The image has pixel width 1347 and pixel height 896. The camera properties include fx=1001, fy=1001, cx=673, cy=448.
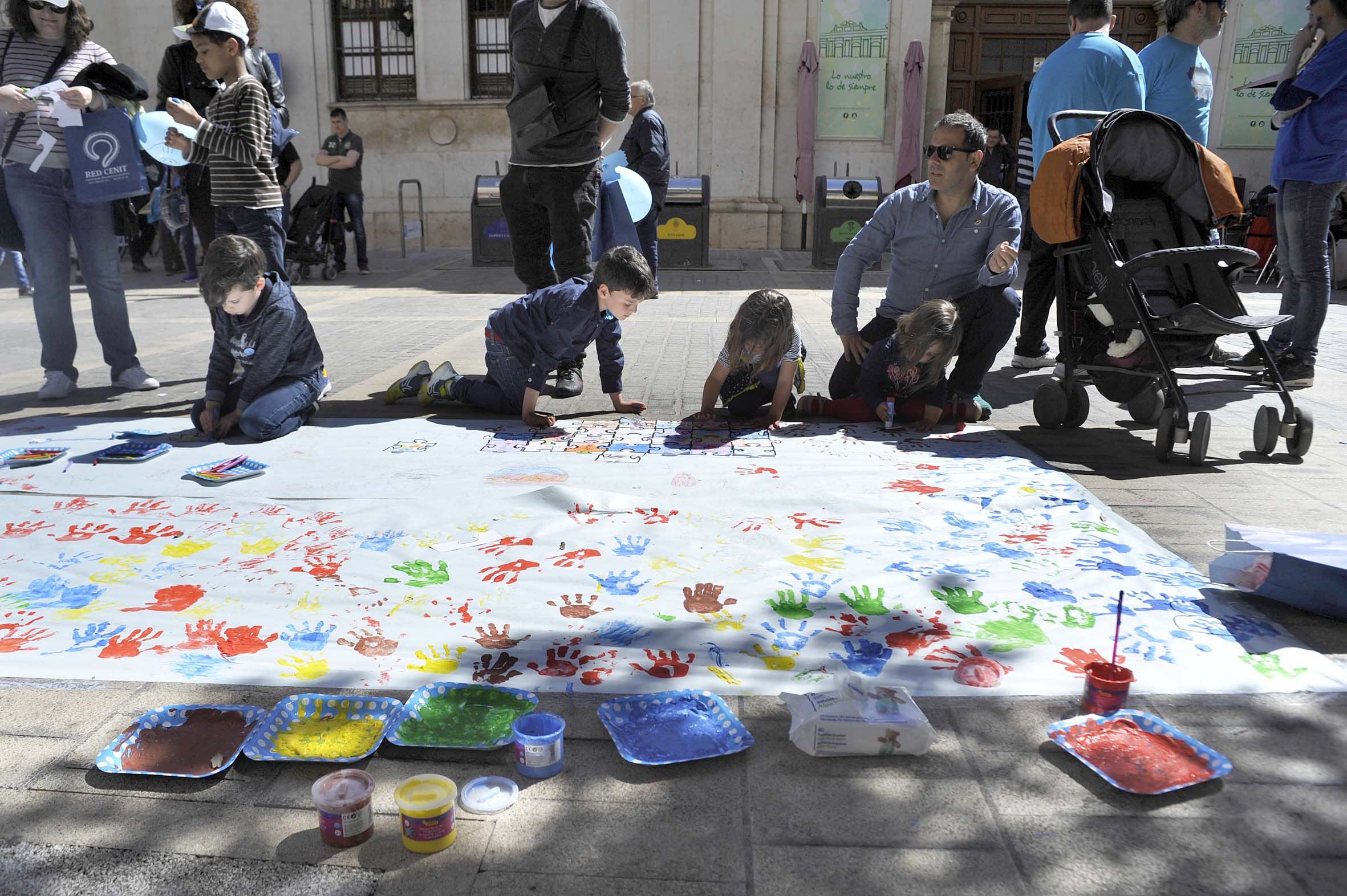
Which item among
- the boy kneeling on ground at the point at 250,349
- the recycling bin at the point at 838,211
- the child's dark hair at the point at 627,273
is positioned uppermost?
the recycling bin at the point at 838,211

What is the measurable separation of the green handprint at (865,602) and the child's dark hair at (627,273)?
5.76ft

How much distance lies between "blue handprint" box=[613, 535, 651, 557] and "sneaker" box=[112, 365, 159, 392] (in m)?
3.15

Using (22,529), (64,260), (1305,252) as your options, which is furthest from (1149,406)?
(64,260)

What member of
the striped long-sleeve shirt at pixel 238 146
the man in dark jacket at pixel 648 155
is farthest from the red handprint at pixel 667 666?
the man in dark jacket at pixel 648 155

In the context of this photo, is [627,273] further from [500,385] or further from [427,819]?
[427,819]

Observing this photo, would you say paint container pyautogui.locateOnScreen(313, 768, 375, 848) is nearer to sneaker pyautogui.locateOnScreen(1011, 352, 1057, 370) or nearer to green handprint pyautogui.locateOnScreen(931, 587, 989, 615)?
green handprint pyautogui.locateOnScreen(931, 587, 989, 615)

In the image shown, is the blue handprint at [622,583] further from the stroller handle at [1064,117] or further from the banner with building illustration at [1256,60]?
the banner with building illustration at [1256,60]

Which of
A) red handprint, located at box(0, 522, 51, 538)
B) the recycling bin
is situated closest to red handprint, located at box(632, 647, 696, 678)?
red handprint, located at box(0, 522, 51, 538)

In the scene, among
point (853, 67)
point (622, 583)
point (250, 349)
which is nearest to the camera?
point (622, 583)

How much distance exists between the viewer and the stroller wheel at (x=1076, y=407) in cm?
421

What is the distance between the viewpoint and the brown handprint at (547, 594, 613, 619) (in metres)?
2.36

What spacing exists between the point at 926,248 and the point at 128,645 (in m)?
3.35

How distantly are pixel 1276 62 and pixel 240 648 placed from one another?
51.0 feet

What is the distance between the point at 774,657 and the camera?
2.15 metres
